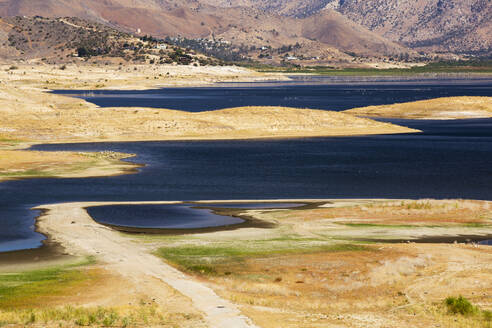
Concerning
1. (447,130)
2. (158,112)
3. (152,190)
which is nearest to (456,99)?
(447,130)

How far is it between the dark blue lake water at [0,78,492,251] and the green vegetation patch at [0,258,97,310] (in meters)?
5.68

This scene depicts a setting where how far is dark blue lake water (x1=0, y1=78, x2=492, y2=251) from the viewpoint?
5475 centimetres

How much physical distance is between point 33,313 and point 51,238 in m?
13.9

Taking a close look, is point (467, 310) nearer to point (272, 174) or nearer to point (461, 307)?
Result: point (461, 307)

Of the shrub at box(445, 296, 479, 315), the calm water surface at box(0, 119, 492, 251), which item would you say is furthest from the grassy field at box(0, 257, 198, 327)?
the shrub at box(445, 296, 479, 315)

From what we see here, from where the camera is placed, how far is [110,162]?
73562mm

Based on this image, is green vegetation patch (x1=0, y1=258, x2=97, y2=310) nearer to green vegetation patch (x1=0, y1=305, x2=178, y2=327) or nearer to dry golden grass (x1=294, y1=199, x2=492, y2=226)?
green vegetation patch (x1=0, y1=305, x2=178, y2=327)

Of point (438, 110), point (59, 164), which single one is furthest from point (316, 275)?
point (438, 110)

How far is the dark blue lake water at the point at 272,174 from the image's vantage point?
5475cm

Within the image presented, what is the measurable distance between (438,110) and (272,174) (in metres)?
80.9

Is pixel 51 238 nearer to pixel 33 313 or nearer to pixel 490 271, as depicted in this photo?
pixel 33 313

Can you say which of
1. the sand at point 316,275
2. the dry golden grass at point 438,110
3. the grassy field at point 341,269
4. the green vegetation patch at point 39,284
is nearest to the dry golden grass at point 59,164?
the sand at point 316,275

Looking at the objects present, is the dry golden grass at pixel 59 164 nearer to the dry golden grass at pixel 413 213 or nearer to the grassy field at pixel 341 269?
the dry golden grass at pixel 413 213

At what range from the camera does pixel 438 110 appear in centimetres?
14112
